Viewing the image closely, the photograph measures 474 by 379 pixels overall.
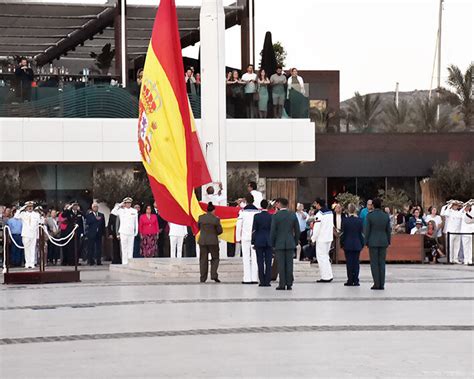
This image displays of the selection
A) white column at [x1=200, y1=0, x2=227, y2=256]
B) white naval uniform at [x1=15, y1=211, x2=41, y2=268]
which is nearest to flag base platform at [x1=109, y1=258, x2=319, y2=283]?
white column at [x1=200, y1=0, x2=227, y2=256]

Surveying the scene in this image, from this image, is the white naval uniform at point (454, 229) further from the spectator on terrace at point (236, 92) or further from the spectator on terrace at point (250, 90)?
the spectator on terrace at point (236, 92)

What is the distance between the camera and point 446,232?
3625 centimetres

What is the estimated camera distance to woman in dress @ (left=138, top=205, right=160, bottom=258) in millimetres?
35250

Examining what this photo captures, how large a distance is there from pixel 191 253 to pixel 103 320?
728 inches

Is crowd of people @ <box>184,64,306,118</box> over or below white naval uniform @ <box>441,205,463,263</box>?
over

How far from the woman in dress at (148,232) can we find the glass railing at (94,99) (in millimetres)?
5954

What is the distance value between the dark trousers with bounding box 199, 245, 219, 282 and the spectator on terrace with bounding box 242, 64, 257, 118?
46.3 ft

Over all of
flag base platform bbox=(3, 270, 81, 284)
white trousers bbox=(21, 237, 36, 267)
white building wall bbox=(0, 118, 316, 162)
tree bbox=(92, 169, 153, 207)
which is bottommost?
flag base platform bbox=(3, 270, 81, 284)

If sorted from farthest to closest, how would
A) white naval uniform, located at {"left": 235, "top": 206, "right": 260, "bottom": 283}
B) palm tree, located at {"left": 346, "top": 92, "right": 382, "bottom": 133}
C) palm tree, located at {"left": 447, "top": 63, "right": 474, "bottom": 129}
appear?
palm tree, located at {"left": 346, "top": 92, "right": 382, "bottom": 133}
palm tree, located at {"left": 447, "top": 63, "right": 474, "bottom": 129}
white naval uniform, located at {"left": 235, "top": 206, "right": 260, "bottom": 283}

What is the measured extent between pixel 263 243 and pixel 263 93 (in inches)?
649

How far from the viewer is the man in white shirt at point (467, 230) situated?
35531mm

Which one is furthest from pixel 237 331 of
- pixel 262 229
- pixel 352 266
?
pixel 352 266

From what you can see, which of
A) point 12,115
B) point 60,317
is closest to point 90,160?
point 12,115

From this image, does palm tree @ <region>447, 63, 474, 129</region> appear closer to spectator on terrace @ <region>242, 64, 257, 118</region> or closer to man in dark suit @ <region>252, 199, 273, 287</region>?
spectator on terrace @ <region>242, 64, 257, 118</region>
